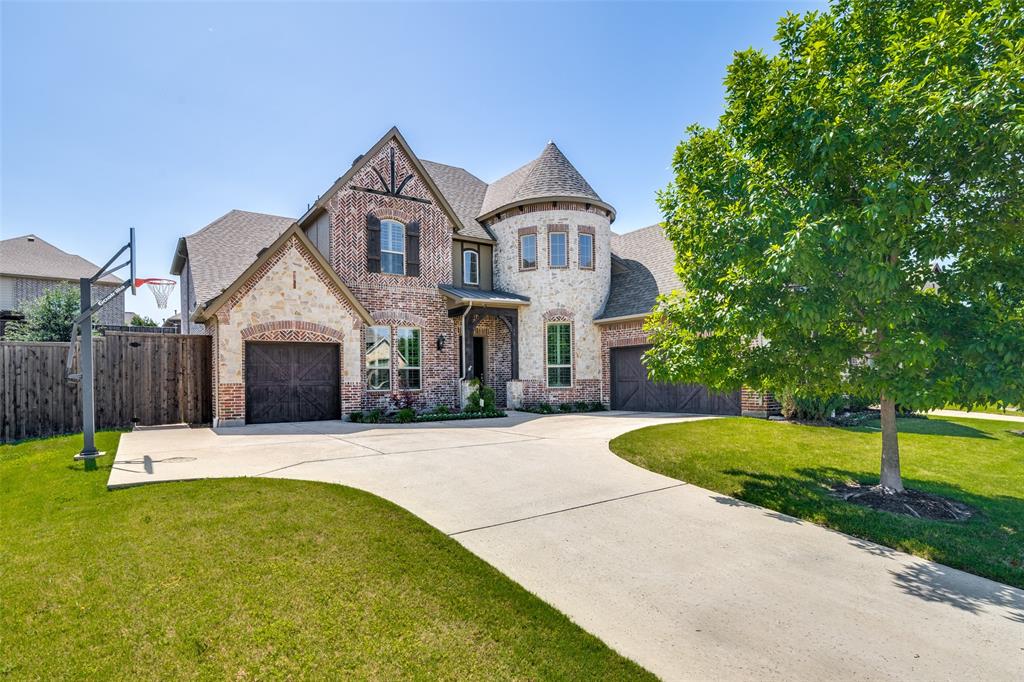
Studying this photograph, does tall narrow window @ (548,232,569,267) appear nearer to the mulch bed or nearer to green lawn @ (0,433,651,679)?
the mulch bed

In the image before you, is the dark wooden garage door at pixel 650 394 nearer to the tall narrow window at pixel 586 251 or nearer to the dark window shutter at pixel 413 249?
the tall narrow window at pixel 586 251

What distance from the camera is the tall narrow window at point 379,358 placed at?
15586 mm

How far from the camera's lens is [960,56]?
4.97 m

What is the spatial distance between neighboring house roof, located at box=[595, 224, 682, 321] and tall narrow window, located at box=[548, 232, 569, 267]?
2.52 metres

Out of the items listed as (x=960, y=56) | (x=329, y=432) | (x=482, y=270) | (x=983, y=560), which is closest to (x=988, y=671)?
(x=983, y=560)

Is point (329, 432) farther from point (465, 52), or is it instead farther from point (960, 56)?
point (960, 56)

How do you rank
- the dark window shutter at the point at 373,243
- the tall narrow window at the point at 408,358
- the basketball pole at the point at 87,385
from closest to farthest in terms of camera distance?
the basketball pole at the point at 87,385 < the dark window shutter at the point at 373,243 < the tall narrow window at the point at 408,358

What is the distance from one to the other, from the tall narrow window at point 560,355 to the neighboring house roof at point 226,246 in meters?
11.6

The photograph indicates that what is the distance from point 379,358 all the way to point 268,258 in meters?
4.50

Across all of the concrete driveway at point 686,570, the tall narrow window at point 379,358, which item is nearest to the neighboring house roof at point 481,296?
the tall narrow window at point 379,358

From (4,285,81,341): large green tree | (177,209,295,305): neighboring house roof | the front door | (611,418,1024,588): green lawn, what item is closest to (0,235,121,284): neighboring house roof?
(4,285,81,341): large green tree

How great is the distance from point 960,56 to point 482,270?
51.4ft

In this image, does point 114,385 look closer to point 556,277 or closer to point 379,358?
point 379,358

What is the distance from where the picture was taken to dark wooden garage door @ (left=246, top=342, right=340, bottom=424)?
43.5ft
